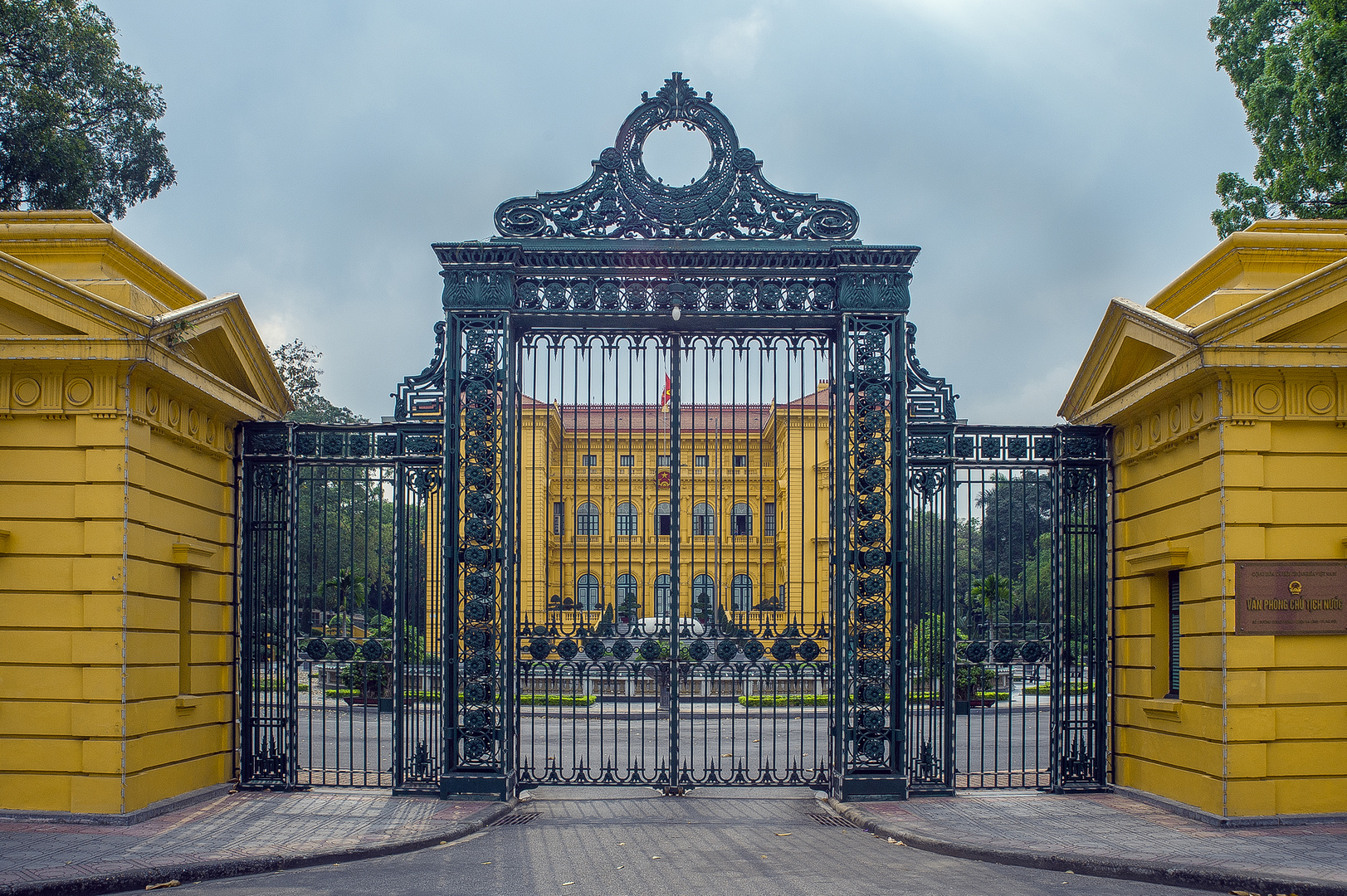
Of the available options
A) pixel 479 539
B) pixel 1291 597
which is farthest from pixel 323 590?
pixel 1291 597

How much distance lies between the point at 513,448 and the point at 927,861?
5.15m

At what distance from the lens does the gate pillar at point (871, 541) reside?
34.3ft

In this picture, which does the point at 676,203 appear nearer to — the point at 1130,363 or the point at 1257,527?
the point at 1130,363

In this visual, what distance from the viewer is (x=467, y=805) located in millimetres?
10016

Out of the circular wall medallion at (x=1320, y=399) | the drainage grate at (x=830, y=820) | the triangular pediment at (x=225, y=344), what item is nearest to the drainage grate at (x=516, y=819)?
the drainage grate at (x=830, y=820)

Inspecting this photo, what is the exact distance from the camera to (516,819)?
9875 mm

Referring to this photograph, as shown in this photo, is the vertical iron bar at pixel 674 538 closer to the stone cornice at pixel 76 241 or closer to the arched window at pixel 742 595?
the arched window at pixel 742 595

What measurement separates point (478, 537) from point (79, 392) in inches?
138

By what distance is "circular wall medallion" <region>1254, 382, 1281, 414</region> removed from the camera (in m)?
9.05

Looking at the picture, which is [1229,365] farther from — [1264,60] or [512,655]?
[1264,60]

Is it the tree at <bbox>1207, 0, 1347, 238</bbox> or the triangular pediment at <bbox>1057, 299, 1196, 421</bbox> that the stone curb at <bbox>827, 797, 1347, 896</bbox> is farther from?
the tree at <bbox>1207, 0, 1347, 238</bbox>

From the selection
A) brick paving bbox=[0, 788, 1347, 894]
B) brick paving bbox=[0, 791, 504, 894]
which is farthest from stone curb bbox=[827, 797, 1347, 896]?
brick paving bbox=[0, 791, 504, 894]

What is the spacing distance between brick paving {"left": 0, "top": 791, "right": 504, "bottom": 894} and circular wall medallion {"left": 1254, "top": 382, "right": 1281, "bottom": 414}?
7.16 metres

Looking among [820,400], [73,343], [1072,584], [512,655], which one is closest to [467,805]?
[512,655]
